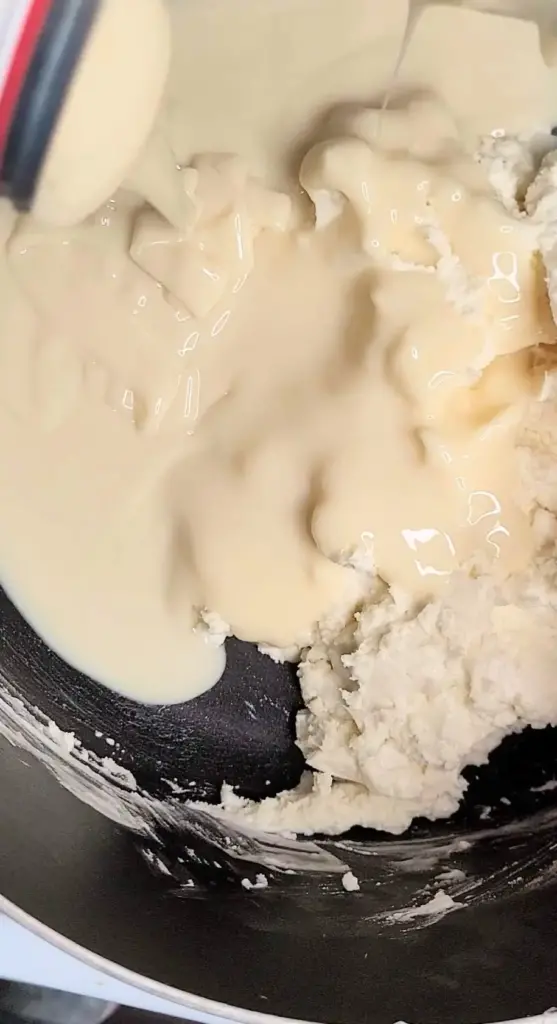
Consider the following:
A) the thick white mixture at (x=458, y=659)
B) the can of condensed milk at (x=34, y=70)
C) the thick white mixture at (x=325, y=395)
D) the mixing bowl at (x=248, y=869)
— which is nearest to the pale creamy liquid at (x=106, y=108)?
the can of condensed milk at (x=34, y=70)

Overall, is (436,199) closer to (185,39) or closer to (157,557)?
(185,39)

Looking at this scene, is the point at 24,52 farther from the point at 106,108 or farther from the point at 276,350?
the point at 276,350

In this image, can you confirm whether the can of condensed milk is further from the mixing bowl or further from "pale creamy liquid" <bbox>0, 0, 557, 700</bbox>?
the mixing bowl

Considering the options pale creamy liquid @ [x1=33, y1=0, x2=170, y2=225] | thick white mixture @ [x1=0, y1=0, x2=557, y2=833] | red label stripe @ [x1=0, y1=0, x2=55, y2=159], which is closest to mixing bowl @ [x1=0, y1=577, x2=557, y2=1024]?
thick white mixture @ [x1=0, y1=0, x2=557, y2=833]

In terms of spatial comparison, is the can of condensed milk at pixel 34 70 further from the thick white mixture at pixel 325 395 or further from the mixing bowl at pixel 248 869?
the mixing bowl at pixel 248 869

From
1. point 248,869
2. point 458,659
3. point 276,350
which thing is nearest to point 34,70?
point 276,350

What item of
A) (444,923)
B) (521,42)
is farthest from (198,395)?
(444,923)
